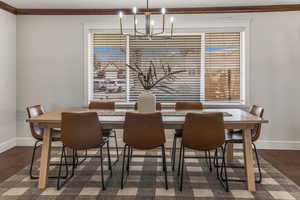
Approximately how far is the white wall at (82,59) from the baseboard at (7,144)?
0.38ft

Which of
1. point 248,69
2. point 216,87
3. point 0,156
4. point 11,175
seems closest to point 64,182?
point 11,175

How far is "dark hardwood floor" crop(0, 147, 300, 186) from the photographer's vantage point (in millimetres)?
3107

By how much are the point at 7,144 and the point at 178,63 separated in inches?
129

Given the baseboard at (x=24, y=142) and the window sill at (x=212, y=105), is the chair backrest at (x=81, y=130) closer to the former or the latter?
the window sill at (x=212, y=105)

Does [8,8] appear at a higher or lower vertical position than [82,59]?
higher

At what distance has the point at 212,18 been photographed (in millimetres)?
4305

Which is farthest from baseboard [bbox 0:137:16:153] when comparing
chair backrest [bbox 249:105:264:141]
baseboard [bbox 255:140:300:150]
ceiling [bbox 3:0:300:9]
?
baseboard [bbox 255:140:300:150]

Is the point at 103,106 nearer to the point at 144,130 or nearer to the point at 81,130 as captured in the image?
the point at 81,130

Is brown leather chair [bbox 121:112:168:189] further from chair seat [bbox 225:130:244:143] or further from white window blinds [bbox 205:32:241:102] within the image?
white window blinds [bbox 205:32:241:102]

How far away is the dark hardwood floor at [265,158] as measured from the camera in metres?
3.11

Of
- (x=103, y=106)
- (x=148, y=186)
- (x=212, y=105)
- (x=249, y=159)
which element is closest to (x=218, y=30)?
(x=212, y=105)

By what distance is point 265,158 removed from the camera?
375 cm

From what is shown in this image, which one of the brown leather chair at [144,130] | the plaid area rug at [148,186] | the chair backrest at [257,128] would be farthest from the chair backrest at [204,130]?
the chair backrest at [257,128]

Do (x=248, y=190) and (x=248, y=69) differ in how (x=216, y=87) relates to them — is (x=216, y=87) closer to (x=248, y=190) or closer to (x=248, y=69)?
(x=248, y=69)
